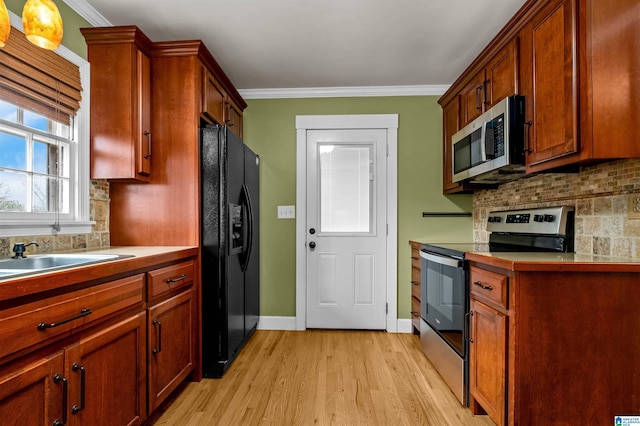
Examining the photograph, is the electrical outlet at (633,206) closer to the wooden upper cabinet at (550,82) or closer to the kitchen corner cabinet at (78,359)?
the wooden upper cabinet at (550,82)

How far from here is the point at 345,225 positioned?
331cm

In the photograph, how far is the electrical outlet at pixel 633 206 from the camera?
5.14 ft

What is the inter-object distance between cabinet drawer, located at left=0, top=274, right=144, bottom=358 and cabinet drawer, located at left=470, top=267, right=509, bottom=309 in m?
1.70

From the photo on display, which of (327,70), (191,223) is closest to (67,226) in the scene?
(191,223)

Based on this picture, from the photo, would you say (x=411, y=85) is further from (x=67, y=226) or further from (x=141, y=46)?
(x=67, y=226)

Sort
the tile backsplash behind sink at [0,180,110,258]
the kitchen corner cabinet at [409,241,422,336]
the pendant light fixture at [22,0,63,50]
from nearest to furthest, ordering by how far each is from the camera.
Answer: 1. the pendant light fixture at [22,0,63,50]
2. the tile backsplash behind sink at [0,180,110,258]
3. the kitchen corner cabinet at [409,241,422,336]

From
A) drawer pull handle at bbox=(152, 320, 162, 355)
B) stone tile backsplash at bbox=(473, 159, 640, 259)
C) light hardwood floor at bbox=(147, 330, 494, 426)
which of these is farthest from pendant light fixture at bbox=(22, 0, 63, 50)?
stone tile backsplash at bbox=(473, 159, 640, 259)

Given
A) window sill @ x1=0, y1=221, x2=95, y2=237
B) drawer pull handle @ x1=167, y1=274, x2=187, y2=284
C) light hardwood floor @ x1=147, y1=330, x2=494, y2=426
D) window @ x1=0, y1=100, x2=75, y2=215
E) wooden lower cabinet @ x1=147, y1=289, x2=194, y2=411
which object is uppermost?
window @ x1=0, y1=100, x2=75, y2=215

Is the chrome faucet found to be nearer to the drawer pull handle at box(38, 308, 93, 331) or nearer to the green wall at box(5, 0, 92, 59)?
the drawer pull handle at box(38, 308, 93, 331)

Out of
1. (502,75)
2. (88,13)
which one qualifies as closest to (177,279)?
(88,13)

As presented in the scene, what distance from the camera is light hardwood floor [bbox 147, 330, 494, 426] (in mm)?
1831

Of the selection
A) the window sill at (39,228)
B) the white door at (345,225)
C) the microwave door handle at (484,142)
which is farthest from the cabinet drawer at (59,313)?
the microwave door handle at (484,142)

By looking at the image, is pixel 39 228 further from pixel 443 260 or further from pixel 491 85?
pixel 491 85

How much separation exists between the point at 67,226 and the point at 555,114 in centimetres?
268
